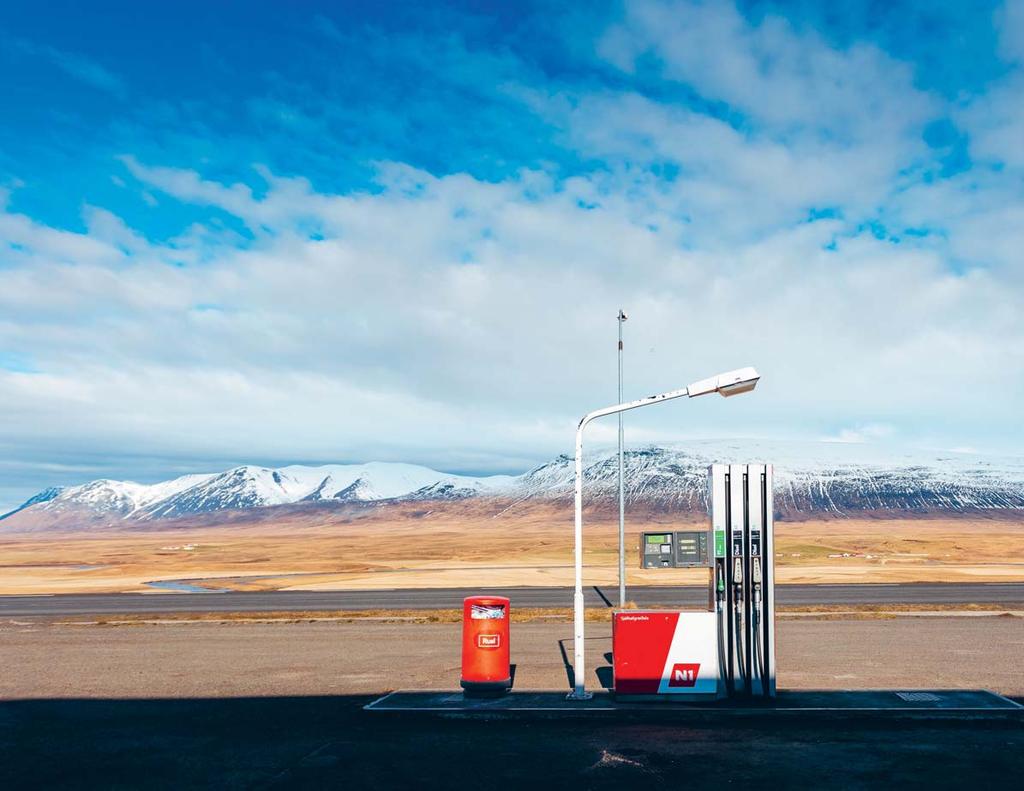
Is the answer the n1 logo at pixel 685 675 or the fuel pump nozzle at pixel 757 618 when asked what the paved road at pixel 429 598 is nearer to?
the fuel pump nozzle at pixel 757 618

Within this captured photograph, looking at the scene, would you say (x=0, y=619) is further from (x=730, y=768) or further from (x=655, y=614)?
(x=730, y=768)

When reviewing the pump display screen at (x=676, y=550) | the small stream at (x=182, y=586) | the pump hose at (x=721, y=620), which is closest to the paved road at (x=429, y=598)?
the small stream at (x=182, y=586)

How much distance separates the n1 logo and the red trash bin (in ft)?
9.20

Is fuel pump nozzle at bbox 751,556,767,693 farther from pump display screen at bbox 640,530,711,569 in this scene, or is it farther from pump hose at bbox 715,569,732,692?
pump display screen at bbox 640,530,711,569

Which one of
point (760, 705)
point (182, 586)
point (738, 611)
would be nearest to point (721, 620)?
point (738, 611)

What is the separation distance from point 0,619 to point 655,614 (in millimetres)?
27052

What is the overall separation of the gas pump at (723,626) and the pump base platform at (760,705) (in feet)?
1.08

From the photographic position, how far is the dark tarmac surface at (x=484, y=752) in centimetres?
951

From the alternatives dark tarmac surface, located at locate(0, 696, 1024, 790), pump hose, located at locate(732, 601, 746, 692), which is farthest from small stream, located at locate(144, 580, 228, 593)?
pump hose, located at locate(732, 601, 746, 692)

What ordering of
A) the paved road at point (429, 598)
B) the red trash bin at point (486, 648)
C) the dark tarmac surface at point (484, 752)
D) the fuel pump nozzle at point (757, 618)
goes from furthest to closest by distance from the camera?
1. the paved road at point (429, 598)
2. the red trash bin at point (486, 648)
3. the fuel pump nozzle at point (757, 618)
4. the dark tarmac surface at point (484, 752)

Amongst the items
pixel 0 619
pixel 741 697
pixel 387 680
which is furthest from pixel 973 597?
pixel 0 619

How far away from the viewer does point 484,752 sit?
10688 mm

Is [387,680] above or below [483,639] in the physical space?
below

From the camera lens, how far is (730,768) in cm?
980
